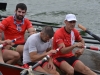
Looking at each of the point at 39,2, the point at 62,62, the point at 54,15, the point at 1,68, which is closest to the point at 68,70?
the point at 62,62

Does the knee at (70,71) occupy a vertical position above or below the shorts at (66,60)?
below

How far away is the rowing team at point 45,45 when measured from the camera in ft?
22.2

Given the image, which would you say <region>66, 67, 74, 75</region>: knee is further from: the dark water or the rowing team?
the dark water

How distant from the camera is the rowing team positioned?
22.2ft

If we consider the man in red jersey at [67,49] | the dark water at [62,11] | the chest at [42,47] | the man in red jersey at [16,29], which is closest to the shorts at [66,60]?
the man in red jersey at [67,49]

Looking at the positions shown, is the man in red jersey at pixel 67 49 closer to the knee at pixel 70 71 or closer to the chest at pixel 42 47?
the knee at pixel 70 71

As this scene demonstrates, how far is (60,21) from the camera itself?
18250 millimetres

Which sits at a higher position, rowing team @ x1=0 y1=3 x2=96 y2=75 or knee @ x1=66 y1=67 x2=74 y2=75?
rowing team @ x1=0 y1=3 x2=96 y2=75

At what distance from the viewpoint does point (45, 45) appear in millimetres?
6992

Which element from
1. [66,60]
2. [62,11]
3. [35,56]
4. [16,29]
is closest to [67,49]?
[66,60]

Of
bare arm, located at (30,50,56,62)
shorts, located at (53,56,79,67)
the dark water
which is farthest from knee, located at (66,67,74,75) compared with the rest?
the dark water

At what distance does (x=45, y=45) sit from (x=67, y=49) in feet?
1.62

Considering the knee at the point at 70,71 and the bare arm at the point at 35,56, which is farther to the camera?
the knee at the point at 70,71

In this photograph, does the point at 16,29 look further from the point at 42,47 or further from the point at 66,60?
the point at 66,60
